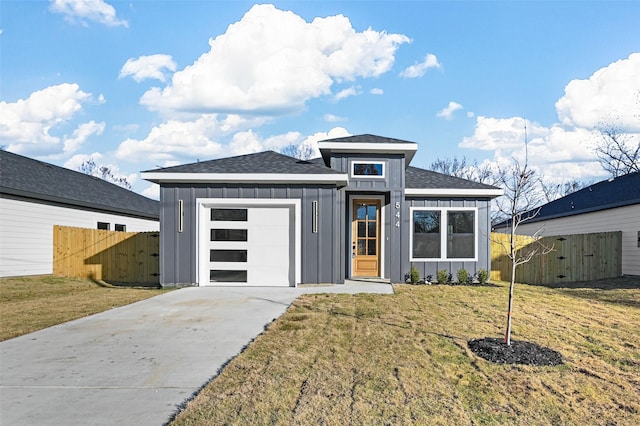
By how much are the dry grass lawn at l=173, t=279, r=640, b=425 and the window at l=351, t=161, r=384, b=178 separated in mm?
5174

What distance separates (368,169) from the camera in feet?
41.8

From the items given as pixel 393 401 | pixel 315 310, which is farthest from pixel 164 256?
pixel 393 401

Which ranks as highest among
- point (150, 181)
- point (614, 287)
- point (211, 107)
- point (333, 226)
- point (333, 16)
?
point (333, 16)

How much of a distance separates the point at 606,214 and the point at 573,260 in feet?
9.63

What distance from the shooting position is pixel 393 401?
12.8 ft

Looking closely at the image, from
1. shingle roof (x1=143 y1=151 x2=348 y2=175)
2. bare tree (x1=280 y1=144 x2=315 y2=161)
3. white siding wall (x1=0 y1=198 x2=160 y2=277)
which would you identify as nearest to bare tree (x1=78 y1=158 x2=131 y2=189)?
bare tree (x1=280 y1=144 x2=315 y2=161)

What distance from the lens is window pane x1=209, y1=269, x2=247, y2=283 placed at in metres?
11.8

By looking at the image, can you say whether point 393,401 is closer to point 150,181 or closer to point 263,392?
point 263,392

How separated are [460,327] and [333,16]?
1061cm

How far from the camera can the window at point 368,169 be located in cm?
1274

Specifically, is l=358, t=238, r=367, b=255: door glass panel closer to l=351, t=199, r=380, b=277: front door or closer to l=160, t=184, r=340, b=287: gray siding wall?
l=351, t=199, r=380, b=277: front door

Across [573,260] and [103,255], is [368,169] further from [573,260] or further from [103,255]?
[103,255]

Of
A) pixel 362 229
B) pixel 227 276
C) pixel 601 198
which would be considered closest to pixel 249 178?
pixel 227 276

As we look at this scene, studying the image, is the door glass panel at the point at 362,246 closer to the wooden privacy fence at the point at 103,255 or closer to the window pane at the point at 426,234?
the window pane at the point at 426,234
